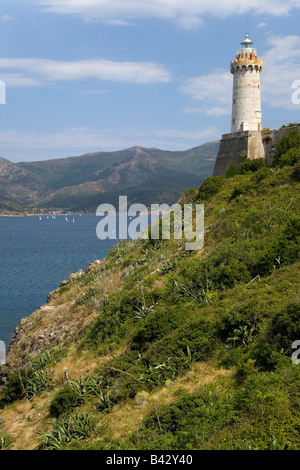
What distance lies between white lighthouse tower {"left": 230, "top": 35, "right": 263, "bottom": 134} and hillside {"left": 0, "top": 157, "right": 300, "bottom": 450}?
10.9 metres

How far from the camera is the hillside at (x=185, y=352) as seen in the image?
36.3ft

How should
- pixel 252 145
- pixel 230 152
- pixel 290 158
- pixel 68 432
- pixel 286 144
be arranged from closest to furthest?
pixel 68 432
pixel 290 158
pixel 286 144
pixel 252 145
pixel 230 152

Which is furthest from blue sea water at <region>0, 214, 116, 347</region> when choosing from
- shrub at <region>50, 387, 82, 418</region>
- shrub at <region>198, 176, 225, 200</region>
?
shrub at <region>50, 387, 82, 418</region>

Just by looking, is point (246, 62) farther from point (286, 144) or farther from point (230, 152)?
point (286, 144)

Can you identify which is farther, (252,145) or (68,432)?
(252,145)

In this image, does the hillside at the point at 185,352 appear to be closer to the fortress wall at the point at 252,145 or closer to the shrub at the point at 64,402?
the shrub at the point at 64,402

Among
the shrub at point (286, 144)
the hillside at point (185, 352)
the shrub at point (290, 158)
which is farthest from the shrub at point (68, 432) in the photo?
the shrub at point (286, 144)

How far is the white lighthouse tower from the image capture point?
3766 centimetres

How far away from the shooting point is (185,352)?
1524 cm

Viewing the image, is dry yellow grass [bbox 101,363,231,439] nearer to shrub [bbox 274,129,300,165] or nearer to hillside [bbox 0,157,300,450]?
hillside [bbox 0,157,300,450]

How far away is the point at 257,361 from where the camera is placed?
13.2 meters

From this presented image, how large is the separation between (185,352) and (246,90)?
27971mm

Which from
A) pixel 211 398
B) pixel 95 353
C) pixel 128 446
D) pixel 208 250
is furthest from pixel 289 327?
pixel 208 250

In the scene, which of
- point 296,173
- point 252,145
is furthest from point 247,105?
point 296,173
